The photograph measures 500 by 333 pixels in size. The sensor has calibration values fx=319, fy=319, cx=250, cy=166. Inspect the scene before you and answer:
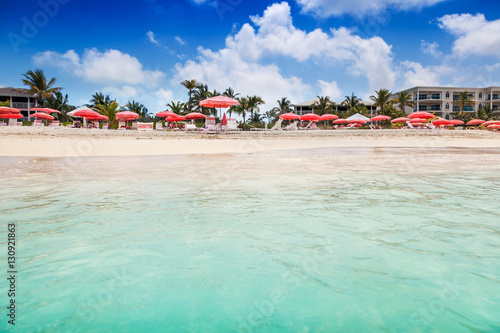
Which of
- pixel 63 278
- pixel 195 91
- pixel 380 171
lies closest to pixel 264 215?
pixel 63 278

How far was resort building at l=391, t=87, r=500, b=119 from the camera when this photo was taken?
6881 centimetres

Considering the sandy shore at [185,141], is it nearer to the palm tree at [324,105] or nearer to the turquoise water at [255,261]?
the turquoise water at [255,261]

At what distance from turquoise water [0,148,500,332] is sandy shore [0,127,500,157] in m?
9.82

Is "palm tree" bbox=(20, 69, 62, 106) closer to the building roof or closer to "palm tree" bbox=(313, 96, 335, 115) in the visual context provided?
the building roof

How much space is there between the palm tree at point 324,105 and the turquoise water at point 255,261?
5734 cm

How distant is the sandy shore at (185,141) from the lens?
14.3 metres

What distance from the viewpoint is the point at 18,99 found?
58531 millimetres

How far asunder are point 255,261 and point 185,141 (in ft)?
54.1

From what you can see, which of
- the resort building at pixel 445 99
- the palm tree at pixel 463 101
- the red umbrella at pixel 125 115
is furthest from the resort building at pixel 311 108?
the red umbrella at pixel 125 115

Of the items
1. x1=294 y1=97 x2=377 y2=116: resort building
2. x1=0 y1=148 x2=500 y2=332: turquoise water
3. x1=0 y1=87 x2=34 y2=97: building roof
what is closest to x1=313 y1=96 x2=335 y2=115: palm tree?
x1=294 y1=97 x2=377 y2=116: resort building

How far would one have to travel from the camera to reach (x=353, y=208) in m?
4.40

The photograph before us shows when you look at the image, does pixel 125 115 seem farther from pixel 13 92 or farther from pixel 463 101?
pixel 463 101

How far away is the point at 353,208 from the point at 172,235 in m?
2.48

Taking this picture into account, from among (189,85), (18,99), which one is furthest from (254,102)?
(18,99)
